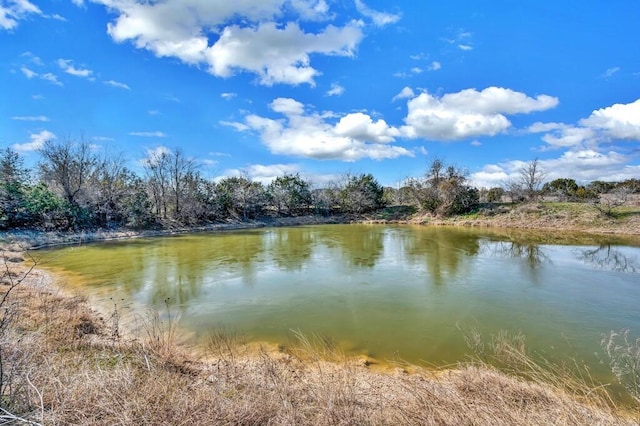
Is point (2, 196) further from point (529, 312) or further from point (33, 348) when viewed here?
point (529, 312)

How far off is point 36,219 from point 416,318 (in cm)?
2694

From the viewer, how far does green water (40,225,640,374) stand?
21.6 ft

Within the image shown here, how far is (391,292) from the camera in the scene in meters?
9.61

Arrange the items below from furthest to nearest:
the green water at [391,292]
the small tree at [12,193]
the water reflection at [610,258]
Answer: the small tree at [12,193] → the water reflection at [610,258] → the green water at [391,292]

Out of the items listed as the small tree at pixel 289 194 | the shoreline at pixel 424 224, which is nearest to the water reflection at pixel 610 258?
the shoreline at pixel 424 224

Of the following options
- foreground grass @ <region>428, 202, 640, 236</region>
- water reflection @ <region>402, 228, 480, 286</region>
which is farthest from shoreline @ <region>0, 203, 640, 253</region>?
water reflection @ <region>402, 228, 480, 286</region>

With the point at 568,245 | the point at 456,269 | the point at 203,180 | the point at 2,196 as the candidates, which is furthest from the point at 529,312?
the point at 203,180

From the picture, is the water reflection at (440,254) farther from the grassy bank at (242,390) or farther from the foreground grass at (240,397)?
the foreground grass at (240,397)

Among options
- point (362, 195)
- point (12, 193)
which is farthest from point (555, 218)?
point (12, 193)

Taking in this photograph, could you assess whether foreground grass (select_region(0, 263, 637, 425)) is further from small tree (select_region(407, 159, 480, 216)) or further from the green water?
small tree (select_region(407, 159, 480, 216))

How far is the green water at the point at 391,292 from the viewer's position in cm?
658

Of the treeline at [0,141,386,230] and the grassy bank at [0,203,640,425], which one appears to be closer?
the grassy bank at [0,203,640,425]

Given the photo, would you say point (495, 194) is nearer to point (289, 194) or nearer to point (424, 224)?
point (424, 224)

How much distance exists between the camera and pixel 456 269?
12.5 metres
